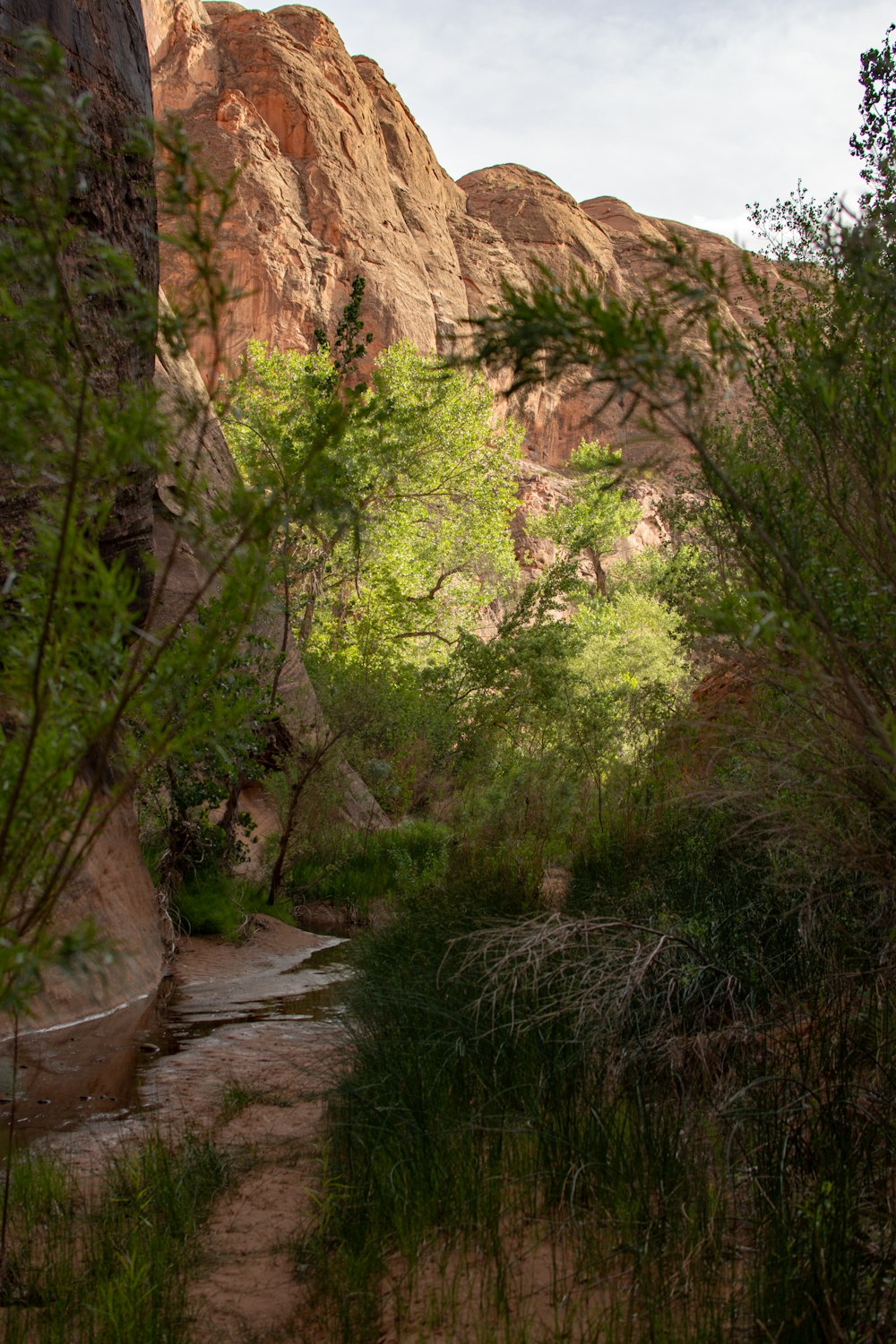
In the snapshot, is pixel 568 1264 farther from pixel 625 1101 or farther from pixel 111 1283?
pixel 111 1283

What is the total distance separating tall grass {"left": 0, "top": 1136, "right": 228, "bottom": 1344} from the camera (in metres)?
3.23

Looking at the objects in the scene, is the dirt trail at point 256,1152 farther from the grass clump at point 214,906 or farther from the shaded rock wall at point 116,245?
the grass clump at point 214,906

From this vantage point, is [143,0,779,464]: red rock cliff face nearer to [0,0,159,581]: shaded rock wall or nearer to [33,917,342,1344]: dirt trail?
[0,0,159,581]: shaded rock wall

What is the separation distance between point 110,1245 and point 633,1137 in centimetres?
189

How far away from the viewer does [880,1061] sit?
3.57 meters

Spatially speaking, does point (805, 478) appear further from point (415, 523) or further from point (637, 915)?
point (415, 523)

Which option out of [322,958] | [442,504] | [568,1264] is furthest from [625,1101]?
[442,504]

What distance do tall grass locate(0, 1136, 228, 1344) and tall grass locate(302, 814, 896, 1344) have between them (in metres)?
0.55

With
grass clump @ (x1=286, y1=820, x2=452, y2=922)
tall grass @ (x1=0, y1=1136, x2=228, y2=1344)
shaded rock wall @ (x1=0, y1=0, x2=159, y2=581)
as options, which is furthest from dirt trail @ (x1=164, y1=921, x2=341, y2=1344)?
grass clump @ (x1=286, y1=820, x2=452, y2=922)

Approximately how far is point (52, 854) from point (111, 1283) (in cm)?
170

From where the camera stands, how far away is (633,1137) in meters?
3.55

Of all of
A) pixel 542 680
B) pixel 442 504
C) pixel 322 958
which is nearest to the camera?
pixel 322 958

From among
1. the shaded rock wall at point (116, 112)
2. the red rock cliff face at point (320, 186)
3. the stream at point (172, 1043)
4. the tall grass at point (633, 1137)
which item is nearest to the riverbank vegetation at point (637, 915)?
the tall grass at point (633, 1137)

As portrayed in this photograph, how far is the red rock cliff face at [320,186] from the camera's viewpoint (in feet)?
115
